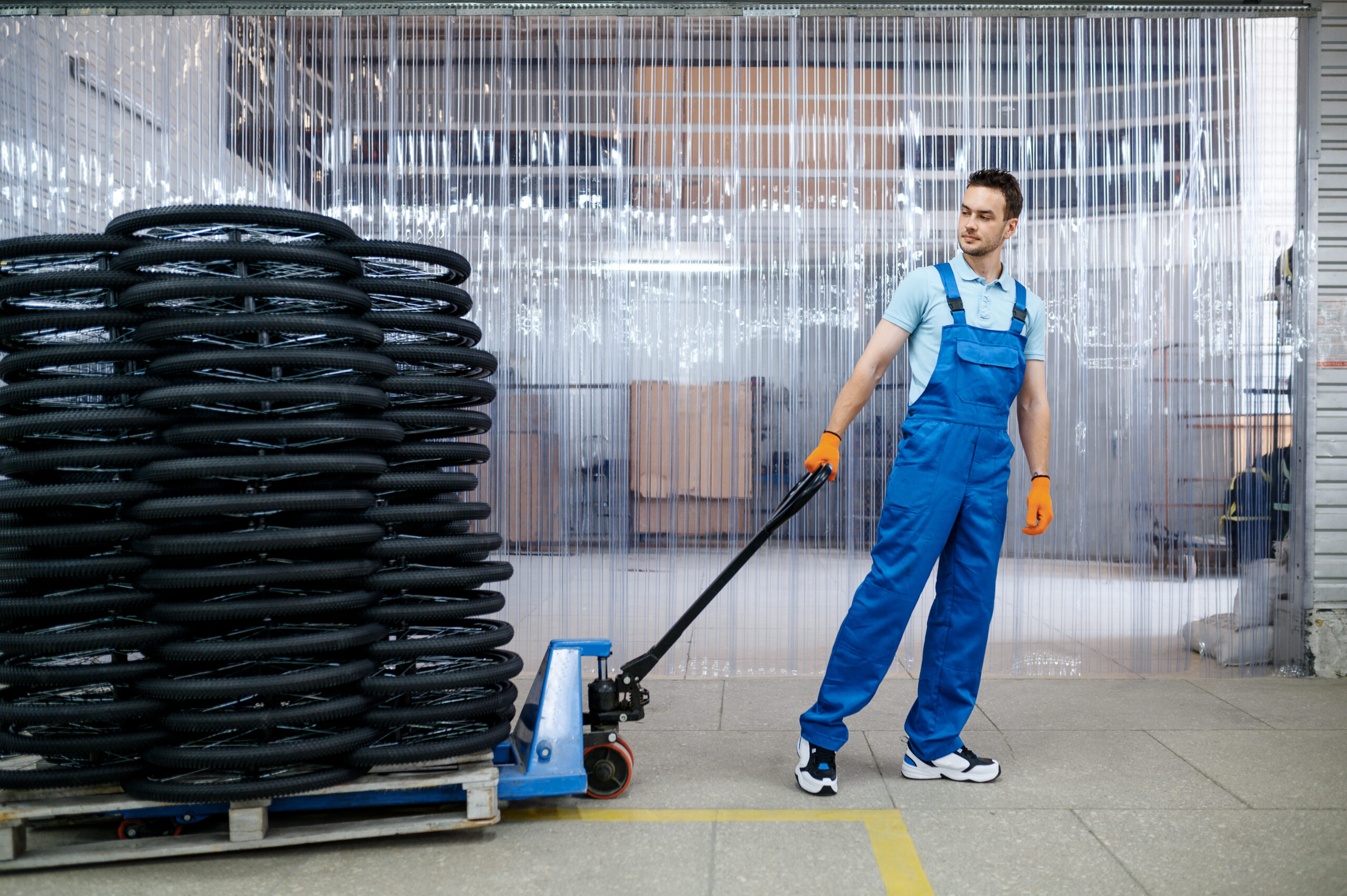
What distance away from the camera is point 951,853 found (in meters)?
2.17

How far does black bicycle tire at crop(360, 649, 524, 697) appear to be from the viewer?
223 centimetres

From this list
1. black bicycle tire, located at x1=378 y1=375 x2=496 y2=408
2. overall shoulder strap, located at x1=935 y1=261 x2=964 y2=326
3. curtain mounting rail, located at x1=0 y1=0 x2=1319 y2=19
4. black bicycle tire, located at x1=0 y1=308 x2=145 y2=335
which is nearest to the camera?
black bicycle tire, located at x1=0 y1=308 x2=145 y2=335

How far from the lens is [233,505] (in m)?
2.03

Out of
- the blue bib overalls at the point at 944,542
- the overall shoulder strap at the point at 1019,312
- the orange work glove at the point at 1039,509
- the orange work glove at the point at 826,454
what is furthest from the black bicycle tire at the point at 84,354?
the orange work glove at the point at 1039,509

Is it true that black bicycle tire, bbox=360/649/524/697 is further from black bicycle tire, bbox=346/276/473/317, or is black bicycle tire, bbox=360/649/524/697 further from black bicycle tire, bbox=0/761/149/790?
black bicycle tire, bbox=346/276/473/317

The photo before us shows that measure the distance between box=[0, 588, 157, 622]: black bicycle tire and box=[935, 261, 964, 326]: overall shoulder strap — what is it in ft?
7.29

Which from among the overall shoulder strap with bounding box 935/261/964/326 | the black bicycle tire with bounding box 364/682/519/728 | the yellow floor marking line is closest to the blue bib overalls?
the overall shoulder strap with bounding box 935/261/964/326

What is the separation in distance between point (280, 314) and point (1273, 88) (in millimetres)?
4330

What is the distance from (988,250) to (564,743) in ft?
6.17

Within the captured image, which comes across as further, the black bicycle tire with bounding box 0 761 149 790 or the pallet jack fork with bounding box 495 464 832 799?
the pallet jack fork with bounding box 495 464 832 799


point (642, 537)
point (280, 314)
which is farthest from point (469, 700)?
point (642, 537)

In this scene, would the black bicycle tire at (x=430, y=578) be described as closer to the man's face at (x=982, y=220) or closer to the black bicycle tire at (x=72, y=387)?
the black bicycle tire at (x=72, y=387)

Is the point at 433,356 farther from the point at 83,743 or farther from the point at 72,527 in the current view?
the point at 83,743

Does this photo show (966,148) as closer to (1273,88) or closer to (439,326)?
(1273,88)
